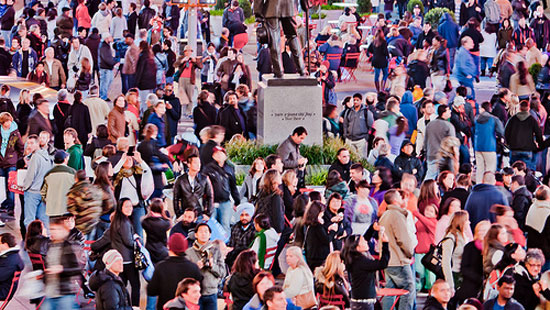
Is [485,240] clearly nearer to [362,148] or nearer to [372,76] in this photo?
[362,148]

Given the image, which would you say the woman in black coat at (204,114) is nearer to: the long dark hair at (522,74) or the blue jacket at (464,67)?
the long dark hair at (522,74)

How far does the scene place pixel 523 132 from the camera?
59.6ft

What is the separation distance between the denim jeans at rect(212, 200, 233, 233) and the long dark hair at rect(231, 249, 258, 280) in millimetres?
3178

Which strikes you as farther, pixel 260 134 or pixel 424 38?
pixel 424 38

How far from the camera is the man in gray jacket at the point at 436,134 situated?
56.6 feet

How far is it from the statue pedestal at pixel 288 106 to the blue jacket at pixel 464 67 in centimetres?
642

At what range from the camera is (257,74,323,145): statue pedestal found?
17.7 m

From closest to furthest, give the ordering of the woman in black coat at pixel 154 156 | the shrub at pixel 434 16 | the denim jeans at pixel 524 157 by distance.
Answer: the woman in black coat at pixel 154 156
the denim jeans at pixel 524 157
the shrub at pixel 434 16

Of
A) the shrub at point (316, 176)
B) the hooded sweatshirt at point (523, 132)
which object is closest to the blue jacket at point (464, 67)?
the hooded sweatshirt at point (523, 132)

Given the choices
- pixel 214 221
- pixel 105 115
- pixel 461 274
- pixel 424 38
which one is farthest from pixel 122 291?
pixel 424 38

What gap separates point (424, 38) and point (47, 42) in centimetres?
893

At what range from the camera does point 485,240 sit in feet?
40.6

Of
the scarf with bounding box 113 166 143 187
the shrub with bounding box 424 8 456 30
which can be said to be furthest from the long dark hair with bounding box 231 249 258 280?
the shrub with bounding box 424 8 456 30

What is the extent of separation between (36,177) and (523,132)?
23.7 ft
